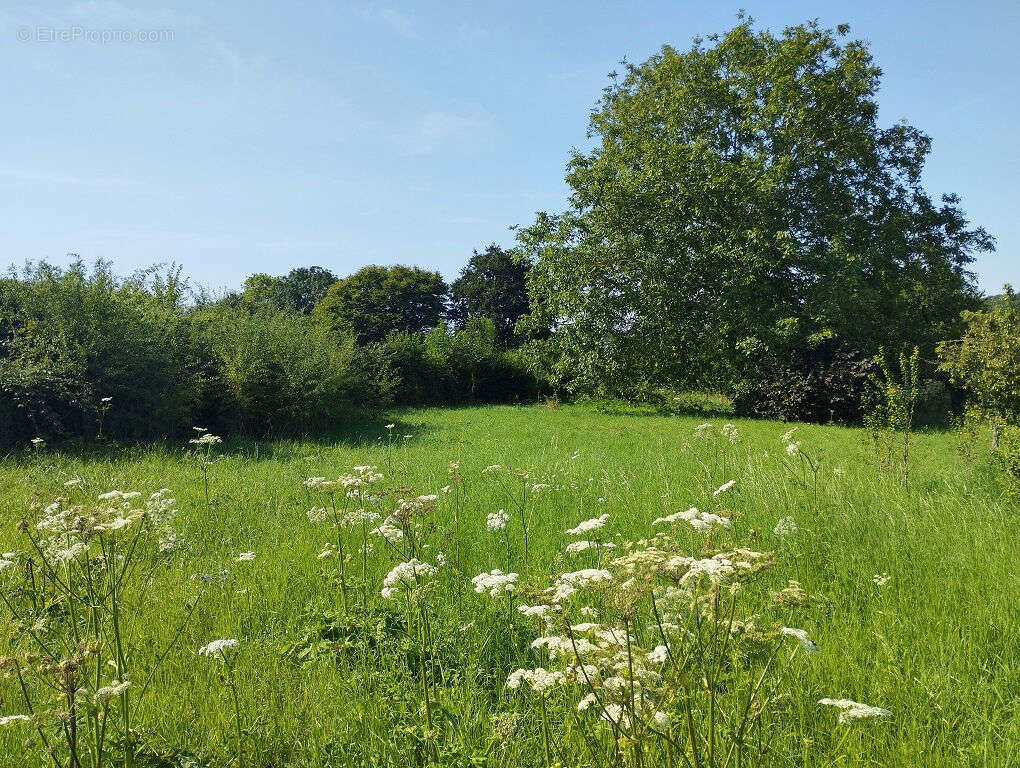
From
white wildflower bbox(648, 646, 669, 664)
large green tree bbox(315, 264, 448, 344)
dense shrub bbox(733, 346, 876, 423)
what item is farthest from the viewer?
large green tree bbox(315, 264, 448, 344)

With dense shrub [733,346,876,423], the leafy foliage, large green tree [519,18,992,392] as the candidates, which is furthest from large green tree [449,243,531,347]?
the leafy foliage

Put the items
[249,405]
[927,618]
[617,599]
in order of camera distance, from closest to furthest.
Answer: [617,599]
[927,618]
[249,405]

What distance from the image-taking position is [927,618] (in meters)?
3.63

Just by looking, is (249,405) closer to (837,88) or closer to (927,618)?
(927,618)

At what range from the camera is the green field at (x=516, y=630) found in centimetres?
242

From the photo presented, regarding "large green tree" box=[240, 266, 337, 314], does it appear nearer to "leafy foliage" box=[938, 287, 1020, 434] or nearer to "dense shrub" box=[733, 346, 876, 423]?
"dense shrub" box=[733, 346, 876, 423]

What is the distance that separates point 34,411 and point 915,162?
31572 mm

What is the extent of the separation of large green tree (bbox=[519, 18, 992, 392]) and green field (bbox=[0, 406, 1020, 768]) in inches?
597

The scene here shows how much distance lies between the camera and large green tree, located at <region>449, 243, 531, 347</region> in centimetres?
5250

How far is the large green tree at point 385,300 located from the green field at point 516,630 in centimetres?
4540

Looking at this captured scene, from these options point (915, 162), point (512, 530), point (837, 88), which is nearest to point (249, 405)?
point (512, 530)

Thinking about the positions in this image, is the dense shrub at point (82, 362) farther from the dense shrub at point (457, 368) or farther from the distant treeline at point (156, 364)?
the dense shrub at point (457, 368)

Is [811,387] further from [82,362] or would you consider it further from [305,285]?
[305,285]

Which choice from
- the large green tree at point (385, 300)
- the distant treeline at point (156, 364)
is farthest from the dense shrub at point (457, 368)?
the large green tree at point (385, 300)
